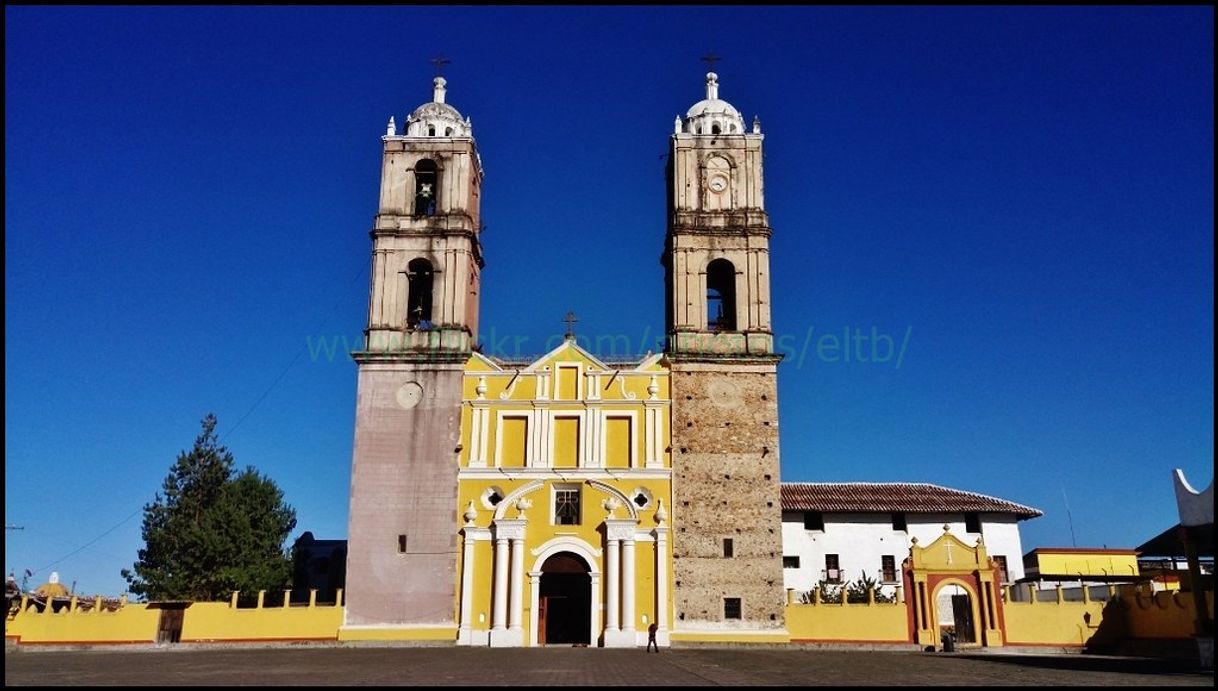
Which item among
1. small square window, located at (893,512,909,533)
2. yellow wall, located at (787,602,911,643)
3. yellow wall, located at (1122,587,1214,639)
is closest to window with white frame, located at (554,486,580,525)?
yellow wall, located at (787,602,911,643)

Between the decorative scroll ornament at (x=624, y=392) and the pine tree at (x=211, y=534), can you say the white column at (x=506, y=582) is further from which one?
the pine tree at (x=211, y=534)

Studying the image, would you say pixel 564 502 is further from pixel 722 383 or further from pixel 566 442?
pixel 722 383

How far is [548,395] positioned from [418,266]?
747 centimetres

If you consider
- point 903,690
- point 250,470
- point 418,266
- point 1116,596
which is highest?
point 418,266

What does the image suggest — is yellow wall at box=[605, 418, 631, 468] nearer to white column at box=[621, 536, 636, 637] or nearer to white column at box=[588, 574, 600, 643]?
white column at box=[621, 536, 636, 637]

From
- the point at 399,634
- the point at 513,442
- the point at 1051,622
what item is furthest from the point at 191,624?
the point at 1051,622

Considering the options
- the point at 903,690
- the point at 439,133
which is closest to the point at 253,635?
the point at 439,133

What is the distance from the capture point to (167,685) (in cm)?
1708

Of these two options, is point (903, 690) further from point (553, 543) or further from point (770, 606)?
point (553, 543)

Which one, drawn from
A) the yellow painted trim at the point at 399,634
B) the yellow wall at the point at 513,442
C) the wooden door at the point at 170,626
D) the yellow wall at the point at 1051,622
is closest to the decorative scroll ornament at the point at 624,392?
the yellow wall at the point at 513,442

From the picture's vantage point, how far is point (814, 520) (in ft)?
143

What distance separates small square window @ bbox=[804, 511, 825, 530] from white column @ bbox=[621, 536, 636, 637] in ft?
42.2

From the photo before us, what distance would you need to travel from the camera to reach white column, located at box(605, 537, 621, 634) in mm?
32531

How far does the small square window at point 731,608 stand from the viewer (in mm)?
32812
